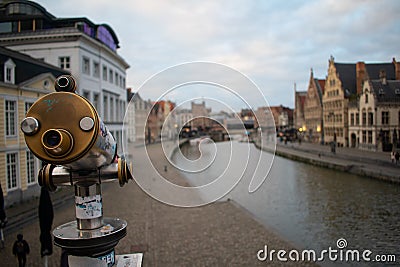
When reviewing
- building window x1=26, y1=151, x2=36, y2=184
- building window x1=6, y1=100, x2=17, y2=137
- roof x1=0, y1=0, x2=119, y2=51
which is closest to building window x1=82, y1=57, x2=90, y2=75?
roof x1=0, y1=0, x2=119, y2=51

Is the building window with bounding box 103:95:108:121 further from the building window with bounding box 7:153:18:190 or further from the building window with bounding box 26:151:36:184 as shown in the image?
the building window with bounding box 7:153:18:190

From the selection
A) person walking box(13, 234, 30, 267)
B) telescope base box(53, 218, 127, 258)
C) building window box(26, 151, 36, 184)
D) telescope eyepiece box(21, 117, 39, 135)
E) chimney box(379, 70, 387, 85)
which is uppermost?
chimney box(379, 70, 387, 85)

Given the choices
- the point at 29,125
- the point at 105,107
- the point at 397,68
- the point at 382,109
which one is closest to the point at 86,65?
the point at 105,107

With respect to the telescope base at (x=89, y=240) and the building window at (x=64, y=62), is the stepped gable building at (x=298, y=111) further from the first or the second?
the telescope base at (x=89, y=240)

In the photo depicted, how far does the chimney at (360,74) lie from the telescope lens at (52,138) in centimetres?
910

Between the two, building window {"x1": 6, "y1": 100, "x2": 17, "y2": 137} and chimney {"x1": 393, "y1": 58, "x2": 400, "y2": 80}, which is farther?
building window {"x1": 6, "y1": 100, "x2": 17, "y2": 137}

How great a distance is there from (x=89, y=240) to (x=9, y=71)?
12327 mm

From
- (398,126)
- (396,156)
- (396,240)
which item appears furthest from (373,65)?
(396,240)

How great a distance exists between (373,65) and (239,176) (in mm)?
6154

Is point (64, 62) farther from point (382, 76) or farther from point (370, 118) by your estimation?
point (382, 76)

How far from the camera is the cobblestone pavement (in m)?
7.30

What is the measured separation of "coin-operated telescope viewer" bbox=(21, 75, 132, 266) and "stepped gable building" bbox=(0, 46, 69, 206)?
11275mm

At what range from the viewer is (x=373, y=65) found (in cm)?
773

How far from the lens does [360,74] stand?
34.1 ft
